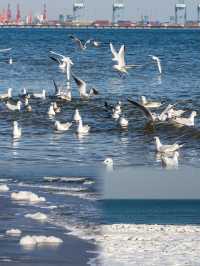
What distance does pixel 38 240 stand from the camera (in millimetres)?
7902

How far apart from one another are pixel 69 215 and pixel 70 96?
13757 mm

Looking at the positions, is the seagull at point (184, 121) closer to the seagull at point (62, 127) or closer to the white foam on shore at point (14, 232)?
the seagull at point (62, 127)

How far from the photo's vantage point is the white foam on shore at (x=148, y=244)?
7457mm

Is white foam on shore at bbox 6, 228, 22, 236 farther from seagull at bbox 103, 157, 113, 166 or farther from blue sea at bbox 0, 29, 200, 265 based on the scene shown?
seagull at bbox 103, 157, 113, 166

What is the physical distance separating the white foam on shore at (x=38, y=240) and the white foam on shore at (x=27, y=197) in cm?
184

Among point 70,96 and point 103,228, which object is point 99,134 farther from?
point 103,228

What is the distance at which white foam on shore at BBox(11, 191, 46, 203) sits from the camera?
389 inches

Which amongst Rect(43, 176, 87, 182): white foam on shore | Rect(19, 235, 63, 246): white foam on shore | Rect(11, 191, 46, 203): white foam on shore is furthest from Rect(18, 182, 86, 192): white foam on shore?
Rect(19, 235, 63, 246): white foam on shore

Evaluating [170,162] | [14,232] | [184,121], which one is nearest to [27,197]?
[14,232]

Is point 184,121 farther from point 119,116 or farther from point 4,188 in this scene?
point 4,188

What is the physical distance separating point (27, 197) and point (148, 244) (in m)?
2.25

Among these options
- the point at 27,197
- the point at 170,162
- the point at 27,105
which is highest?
the point at 27,197

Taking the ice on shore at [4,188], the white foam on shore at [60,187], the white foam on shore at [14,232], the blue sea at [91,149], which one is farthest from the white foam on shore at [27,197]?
the white foam on shore at [14,232]

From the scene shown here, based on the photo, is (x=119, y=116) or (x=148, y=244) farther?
(x=119, y=116)
